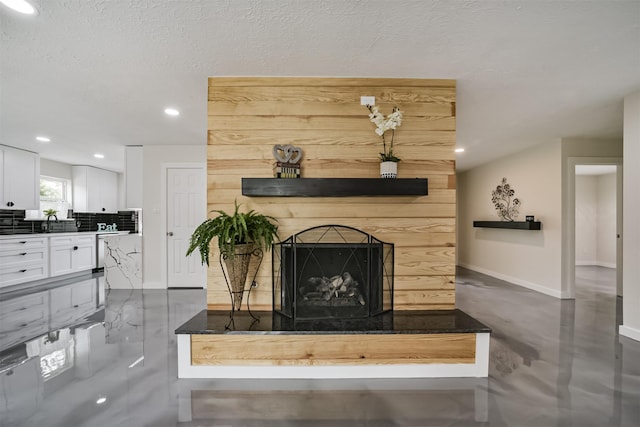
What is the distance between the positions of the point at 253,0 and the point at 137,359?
270 centimetres

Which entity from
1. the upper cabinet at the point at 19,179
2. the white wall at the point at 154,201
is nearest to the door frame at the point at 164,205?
the white wall at the point at 154,201

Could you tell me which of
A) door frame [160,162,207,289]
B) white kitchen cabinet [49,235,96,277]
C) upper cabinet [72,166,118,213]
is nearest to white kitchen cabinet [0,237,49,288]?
white kitchen cabinet [49,235,96,277]

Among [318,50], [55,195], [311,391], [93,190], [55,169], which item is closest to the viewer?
[311,391]

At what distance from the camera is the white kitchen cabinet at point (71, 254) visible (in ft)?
18.5

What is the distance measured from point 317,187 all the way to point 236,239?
0.73 metres

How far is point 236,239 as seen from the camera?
7.82ft

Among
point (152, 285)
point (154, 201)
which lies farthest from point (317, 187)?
point (152, 285)

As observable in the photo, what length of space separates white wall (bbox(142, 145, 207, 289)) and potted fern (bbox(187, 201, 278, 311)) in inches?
124

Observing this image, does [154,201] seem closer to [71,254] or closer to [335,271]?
[71,254]

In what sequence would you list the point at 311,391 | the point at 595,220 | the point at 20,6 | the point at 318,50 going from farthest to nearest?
the point at 595,220 < the point at 318,50 < the point at 311,391 < the point at 20,6

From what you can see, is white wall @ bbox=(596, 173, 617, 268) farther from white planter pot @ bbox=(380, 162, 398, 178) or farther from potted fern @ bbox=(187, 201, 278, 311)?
potted fern @ bbox=(187, 201, 278, 311)

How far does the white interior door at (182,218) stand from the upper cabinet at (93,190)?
3048 millimetres

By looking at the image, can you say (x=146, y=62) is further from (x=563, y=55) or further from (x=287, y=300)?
(x=563, y=55)

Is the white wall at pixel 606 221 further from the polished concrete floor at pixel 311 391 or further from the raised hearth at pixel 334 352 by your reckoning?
the raised hearth at pixel 334 352
